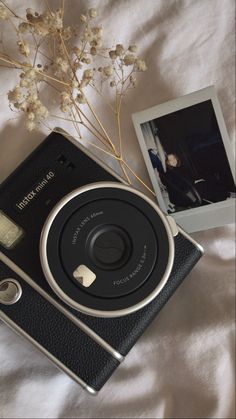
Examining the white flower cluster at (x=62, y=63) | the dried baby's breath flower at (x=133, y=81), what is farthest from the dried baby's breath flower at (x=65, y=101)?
the dried baby's breath flower at (x=133, y=81)

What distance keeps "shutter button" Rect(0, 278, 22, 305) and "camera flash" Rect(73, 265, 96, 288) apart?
0.08m

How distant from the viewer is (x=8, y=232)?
695mm

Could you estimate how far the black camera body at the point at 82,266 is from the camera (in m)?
0.69

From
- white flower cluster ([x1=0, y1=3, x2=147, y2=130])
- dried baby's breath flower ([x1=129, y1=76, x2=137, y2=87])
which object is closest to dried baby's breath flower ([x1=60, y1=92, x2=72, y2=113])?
white flower cluster ([x1=0, y1=3, x2=147, y2=130])

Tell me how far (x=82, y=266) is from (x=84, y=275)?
0.01 meters

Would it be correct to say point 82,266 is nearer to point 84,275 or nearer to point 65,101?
point 84,275

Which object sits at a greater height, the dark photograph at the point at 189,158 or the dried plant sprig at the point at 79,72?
the dried plant sprig at the point at 79,72

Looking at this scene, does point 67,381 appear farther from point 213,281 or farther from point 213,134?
point 213,134

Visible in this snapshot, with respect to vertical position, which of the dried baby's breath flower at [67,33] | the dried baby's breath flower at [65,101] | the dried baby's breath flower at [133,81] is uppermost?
the dried baby's breath flower at [67,33]

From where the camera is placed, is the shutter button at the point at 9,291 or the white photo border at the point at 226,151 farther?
the white photo border at the point at 226,151

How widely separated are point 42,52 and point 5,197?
0.27 meters

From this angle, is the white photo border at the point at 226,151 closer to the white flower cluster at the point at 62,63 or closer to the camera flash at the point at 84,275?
the white flower cluster at the point at 62,63

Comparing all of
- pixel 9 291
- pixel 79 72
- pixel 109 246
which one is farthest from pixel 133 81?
pixel 9 291

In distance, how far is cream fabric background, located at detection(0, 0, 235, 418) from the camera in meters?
0.77
